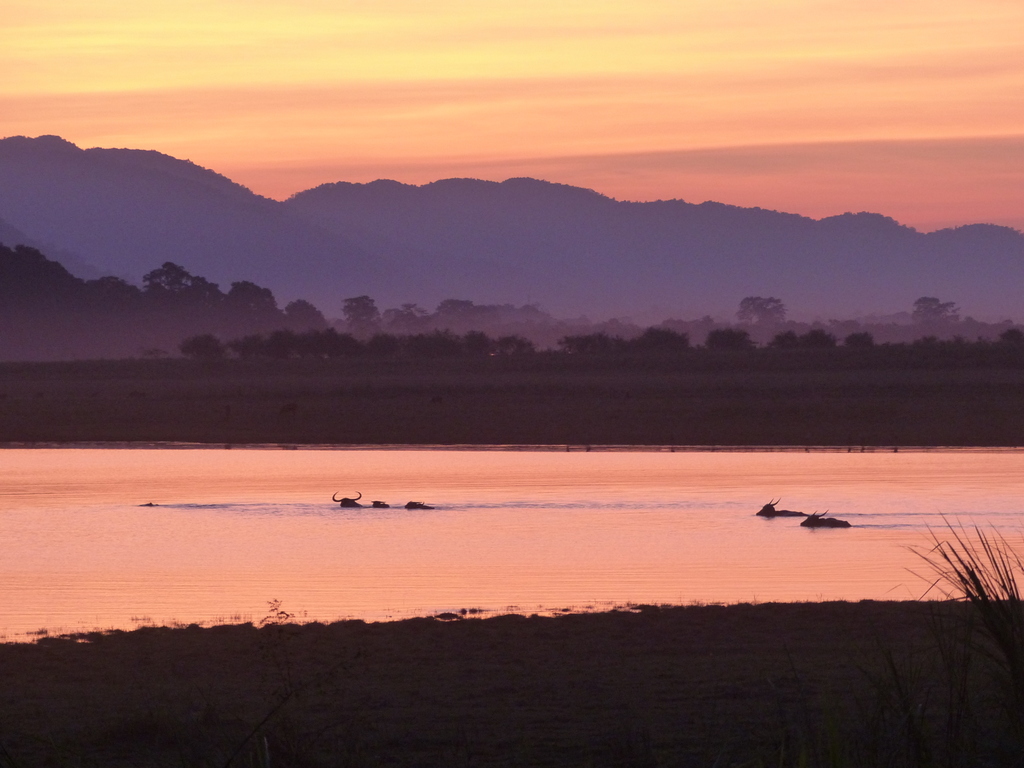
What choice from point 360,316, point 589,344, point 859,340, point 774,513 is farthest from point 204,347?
point 360,316

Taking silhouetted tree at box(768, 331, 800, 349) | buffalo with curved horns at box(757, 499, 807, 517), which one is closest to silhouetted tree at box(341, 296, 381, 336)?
silhouetted tree at box(768, 331, 800, 349)

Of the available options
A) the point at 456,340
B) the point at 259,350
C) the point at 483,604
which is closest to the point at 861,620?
the point at 483,604

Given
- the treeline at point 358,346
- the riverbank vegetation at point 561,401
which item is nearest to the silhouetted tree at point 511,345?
the treeline at point 358,346

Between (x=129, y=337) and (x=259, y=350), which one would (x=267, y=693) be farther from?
(x=129, y=337)

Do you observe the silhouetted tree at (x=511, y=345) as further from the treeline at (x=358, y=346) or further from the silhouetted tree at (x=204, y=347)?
the silhouetted tree at (x=204, y=347)

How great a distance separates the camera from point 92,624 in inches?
507

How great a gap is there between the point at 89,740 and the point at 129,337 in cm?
12543

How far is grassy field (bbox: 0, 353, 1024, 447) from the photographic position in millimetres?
39938

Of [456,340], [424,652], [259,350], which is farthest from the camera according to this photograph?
[259,350]

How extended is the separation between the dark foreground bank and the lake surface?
4.16ft

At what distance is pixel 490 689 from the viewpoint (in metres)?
9.73

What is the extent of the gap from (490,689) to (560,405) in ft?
120

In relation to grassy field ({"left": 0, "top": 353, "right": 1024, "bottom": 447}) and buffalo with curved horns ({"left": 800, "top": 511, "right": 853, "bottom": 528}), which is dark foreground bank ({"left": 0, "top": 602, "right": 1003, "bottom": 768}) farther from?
grassy field ({"left": 0, "top": 353, "right": 1024, "bottom": 447})

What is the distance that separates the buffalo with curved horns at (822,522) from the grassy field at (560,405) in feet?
57.3
